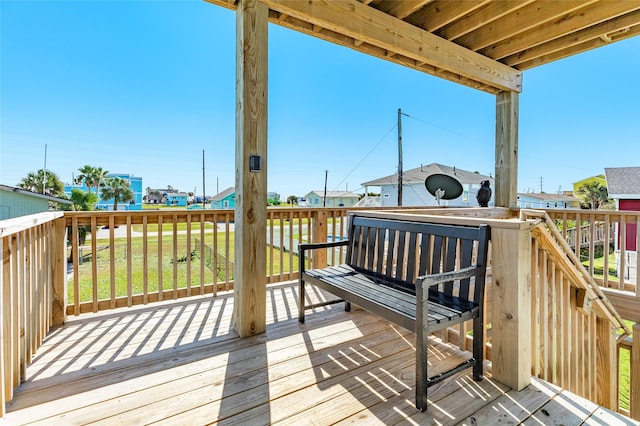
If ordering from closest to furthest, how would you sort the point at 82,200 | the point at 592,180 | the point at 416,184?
the point at 416,184 < the point at 82,200 < the point at 592,180

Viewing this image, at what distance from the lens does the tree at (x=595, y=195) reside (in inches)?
766

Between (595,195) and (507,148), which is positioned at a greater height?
(595,195)

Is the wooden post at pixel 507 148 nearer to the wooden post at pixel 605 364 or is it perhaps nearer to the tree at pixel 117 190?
the wooden post at pixel 605 364

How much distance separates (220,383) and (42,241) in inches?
64.8

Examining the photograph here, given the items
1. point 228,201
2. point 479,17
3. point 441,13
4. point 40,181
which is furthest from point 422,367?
point 40,181

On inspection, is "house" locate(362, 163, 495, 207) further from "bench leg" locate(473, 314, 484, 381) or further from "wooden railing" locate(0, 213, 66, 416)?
"wooden railing" locate(0, 213, 66, 416)

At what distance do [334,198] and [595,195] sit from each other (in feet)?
58.2

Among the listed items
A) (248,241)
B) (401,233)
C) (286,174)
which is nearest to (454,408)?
(401,233)

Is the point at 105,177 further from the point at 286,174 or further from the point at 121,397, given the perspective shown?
the point at 121,397

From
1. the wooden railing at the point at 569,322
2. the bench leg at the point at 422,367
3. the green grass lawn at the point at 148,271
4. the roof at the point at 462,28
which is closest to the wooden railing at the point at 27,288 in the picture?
the green grass lawn at the point at 148,271

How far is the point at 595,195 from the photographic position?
775 inches

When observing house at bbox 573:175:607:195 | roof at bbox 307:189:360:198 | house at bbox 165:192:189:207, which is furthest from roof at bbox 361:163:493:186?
house at bbox 165:192:189:207

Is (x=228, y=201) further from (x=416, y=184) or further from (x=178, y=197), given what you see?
(x=178, y=197)

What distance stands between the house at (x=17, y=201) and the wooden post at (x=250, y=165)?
372 inches
